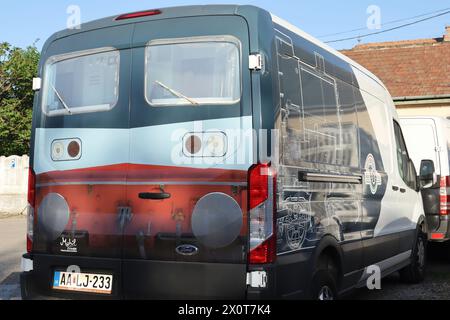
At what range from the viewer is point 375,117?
660 cm

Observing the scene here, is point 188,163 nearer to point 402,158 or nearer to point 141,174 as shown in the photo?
point 141,174

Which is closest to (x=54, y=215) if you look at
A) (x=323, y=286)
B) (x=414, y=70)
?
(x=323, y=286)

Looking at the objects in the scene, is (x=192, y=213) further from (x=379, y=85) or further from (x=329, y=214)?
(x=379, y=85)

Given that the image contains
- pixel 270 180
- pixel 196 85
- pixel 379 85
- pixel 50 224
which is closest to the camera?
pixel 270 180

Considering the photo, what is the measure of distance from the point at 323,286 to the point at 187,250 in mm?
1278

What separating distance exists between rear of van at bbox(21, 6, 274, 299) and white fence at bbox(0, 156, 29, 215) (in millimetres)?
15089

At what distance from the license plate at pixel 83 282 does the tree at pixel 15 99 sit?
739 inches

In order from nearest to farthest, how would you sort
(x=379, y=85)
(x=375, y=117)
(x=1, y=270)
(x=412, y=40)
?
1. (x=375, y=117)
2. (x=379, y=85)
3. (x=1, y=270)
4. (x=412, y=40)

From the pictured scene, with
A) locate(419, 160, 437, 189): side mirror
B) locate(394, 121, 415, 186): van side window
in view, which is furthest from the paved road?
locate(419, 160, 437, 189): side mirror

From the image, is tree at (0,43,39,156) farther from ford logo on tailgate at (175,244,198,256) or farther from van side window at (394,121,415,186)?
ford logo on tailgate at (175,244,198,256)

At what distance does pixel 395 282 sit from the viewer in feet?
26.8

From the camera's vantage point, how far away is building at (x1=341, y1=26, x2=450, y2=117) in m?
20.2

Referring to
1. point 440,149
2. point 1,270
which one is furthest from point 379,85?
point 1,270

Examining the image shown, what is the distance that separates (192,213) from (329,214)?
1365 mm
